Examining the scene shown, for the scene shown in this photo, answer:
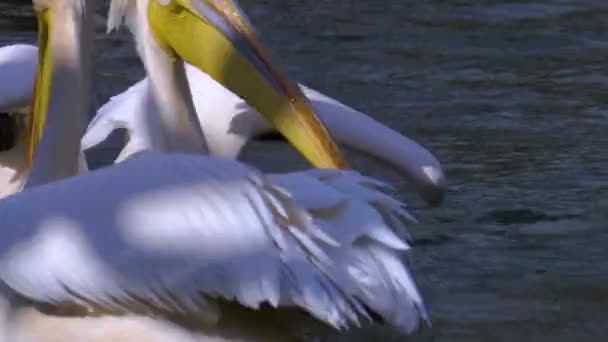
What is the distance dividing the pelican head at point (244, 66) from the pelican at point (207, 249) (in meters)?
0.57

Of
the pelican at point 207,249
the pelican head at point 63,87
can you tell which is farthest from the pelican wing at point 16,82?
the pelican at point 207,249

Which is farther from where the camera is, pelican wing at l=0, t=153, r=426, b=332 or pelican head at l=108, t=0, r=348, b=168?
pelican head at l=108, t=0, r=348, b=168

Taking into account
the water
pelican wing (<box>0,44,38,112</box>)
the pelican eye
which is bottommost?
the water

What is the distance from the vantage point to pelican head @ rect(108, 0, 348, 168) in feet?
12.7

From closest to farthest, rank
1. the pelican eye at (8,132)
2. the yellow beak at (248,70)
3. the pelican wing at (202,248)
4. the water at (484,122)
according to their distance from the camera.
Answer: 1. the pelican wing at (202,248)
2. the yellow beak at (248,70)
3. the water at (484,122)
4. the pelican eye at (8,132)

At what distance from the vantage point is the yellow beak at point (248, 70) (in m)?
3.87

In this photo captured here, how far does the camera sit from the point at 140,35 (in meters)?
4.29

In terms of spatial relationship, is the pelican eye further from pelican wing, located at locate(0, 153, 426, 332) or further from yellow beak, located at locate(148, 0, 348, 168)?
pelican wing, located at locate(0, 153, 426, 332)

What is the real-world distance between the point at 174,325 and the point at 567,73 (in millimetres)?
4286

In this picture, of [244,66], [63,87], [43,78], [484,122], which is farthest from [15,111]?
[484,122]

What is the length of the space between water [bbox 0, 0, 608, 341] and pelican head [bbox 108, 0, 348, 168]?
1.79 feet

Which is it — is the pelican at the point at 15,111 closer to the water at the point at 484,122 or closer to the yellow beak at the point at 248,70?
the water at the point at 484,122

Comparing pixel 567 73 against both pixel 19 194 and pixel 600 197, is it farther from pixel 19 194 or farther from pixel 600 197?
pixel 19 194

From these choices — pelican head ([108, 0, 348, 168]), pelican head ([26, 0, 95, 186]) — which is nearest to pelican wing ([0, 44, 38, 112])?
pelican head ([26, 0, 95, 186])
